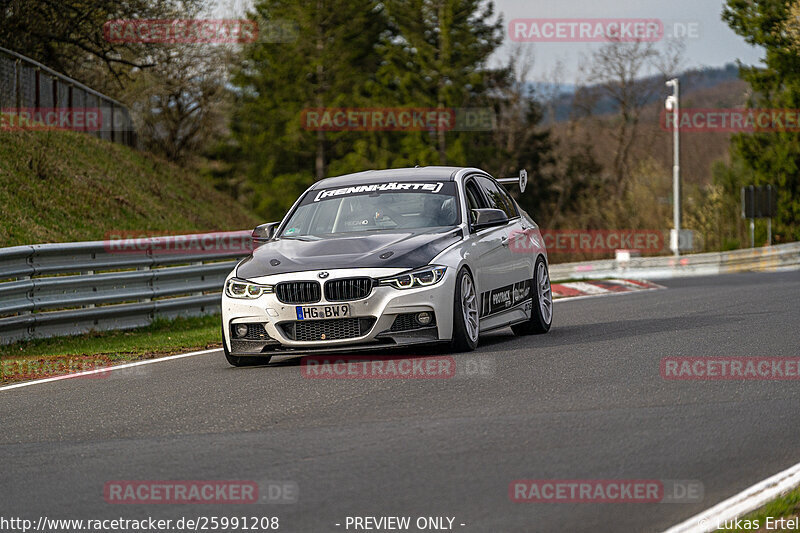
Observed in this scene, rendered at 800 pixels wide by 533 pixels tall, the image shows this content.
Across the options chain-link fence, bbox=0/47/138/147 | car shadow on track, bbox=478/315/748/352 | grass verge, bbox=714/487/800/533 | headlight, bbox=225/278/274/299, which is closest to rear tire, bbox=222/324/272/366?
headlight, bbox=225/278/274/299

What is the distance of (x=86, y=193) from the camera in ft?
82.4

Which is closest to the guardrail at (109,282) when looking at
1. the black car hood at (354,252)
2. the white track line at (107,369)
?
the white track line at (107,369)

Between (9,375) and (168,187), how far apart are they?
22.4 meters

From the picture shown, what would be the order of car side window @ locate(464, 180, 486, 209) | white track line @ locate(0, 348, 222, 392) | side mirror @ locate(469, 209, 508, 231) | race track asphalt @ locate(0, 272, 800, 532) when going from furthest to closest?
1. car side window @ locate(464, 180, 486, 209)
2. side mirror @ locate(469, 209, 508, 231)
3. white track line @ locate(0, 348, 222, 392)
4. race track asphalt @ locate(0, 272, 800, 532)

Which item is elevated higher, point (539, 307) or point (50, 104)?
point (50, 104)

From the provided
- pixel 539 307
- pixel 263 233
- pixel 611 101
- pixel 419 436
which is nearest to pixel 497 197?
pixel 539 307

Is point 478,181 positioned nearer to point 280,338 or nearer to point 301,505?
point 280,338

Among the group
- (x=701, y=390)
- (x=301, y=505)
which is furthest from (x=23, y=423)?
(x=701, y=390)

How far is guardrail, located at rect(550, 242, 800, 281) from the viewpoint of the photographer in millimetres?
32062

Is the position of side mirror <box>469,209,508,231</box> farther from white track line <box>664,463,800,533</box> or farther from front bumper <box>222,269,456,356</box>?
white track line <box>664,463,800,533</box>

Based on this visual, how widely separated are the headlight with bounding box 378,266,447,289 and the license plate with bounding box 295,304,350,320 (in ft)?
1.24

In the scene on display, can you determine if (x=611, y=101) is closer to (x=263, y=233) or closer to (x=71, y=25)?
(x=71, y=25)

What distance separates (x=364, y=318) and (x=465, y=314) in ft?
3.15

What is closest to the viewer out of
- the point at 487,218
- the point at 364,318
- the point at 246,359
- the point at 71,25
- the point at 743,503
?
the point at 743,503
